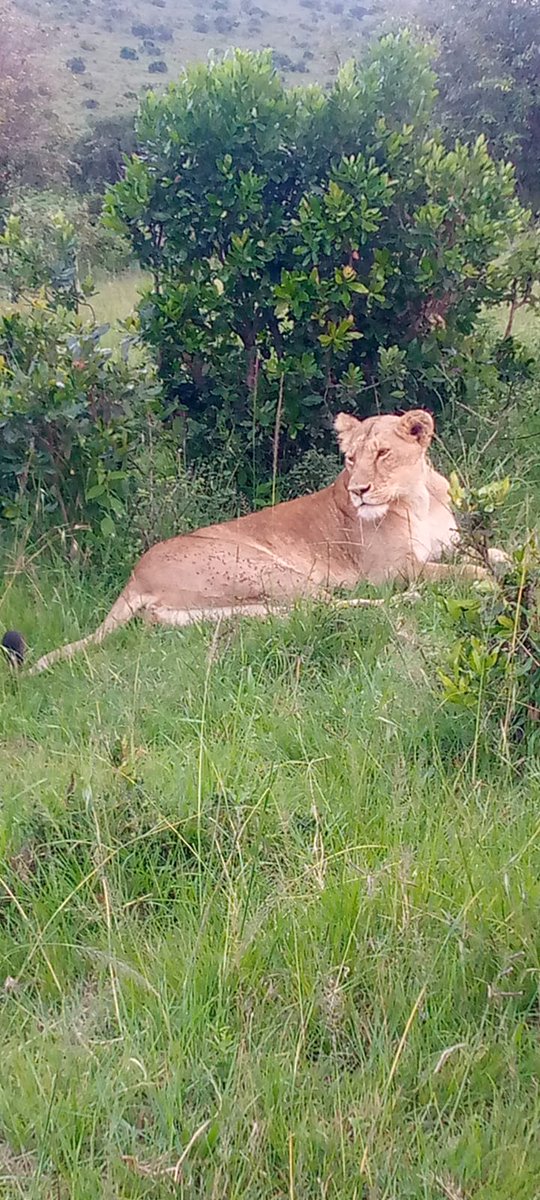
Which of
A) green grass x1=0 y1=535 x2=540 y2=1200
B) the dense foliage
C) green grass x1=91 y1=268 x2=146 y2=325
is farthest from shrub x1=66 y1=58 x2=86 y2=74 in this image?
green grass x1=0 y1=535 x2=540 y2=1200

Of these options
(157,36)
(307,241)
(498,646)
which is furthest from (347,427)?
(157,36)

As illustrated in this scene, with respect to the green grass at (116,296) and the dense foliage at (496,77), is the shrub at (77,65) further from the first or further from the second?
the dense foliage at (496,77)

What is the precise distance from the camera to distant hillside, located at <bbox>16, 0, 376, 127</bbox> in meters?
35.7

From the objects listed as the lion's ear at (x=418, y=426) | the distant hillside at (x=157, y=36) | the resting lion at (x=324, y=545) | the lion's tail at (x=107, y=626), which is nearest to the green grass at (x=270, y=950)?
the lion's tail at (x=107, y=626)

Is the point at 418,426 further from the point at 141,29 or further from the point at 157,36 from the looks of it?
the point at 141,29

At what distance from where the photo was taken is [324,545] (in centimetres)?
509

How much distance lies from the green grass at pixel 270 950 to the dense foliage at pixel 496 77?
9.74 meters

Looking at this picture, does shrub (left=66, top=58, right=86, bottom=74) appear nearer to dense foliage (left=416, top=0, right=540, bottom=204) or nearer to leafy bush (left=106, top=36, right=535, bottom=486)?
dense foliage (left=416, top=0, right=540, bottom=204)

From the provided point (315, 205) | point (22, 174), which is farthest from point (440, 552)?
point (22, 174)

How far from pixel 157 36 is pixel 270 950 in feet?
163

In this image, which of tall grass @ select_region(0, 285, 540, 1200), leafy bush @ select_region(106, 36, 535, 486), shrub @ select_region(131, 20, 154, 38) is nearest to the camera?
tall grass @ select_region(0, 285, 540, 1200)

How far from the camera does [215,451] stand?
606 cm

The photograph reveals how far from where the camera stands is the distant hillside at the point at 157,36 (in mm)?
35719

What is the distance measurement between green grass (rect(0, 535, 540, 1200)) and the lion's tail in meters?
0.52
